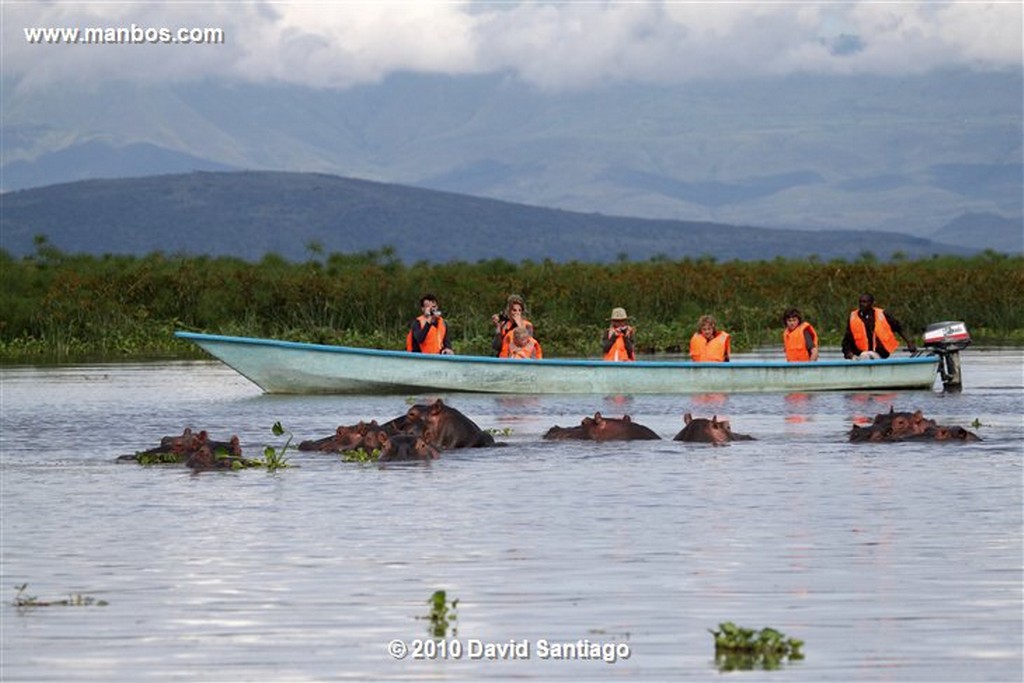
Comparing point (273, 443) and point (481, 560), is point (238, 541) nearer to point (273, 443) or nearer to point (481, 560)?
point (481, 560)

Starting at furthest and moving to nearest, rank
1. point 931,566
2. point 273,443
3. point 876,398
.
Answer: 1. point 876,398
2. point 273,443
3. point 931,566

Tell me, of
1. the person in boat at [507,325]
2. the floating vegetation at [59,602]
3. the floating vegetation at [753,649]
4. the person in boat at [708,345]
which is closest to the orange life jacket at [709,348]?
the person in boat at [708,345]

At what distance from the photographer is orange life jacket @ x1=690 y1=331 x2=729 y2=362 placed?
98.3 feet

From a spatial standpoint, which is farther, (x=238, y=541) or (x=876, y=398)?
(x=876, y=398)

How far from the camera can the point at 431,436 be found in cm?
2138

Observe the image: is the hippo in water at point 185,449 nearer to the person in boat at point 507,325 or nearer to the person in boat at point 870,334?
the person in boat at point 507,325

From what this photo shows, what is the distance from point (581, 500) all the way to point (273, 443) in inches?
262

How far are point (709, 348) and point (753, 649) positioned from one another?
1917cm

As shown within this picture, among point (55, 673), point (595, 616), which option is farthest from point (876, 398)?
point (55, 673)


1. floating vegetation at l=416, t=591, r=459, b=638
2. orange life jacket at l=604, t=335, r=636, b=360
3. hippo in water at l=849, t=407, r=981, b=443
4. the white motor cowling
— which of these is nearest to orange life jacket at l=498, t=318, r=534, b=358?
orange life jacket at l=604, t=335, r=636, b=360

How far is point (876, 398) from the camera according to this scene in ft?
98.0

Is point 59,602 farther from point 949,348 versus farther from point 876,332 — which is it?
point 876,332

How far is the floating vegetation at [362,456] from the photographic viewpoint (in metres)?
20.6

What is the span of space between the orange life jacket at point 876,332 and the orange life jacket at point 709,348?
85.6 inches
